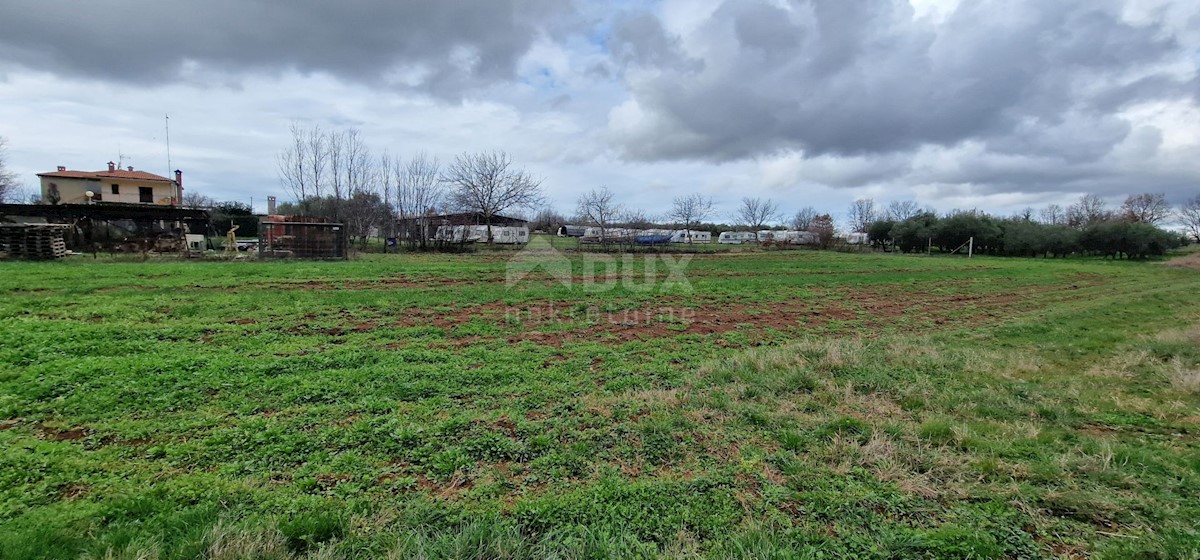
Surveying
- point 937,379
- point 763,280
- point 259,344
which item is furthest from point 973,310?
point 259,344

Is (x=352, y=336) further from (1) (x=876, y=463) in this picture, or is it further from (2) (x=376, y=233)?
(2) (x=376, y=233)

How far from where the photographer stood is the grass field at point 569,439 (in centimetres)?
267

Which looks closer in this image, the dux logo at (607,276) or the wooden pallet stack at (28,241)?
the dux logo at (607,276)

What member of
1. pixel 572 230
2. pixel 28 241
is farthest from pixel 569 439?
pixel 572 230

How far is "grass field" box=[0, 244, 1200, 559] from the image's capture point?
267 cm

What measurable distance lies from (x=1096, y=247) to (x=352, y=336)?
184 ft

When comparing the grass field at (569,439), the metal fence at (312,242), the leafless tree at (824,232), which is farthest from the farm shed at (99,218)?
the leafless tree at (824,232)

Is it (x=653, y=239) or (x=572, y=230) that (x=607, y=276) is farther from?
(x=572, y=230)

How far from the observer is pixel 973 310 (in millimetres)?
12312

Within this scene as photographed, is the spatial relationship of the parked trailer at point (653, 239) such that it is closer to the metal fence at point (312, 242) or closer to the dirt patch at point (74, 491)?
the metal fence at point (312, 242)

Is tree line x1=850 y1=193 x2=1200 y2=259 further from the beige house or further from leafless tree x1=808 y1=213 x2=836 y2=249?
the beige house

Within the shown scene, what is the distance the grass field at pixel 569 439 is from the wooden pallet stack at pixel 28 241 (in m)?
14.1

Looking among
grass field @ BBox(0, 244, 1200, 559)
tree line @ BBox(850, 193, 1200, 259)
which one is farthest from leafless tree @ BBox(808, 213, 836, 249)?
grass field @ BBox(0, 244, 1200, 559)

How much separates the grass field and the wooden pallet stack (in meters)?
14.1
